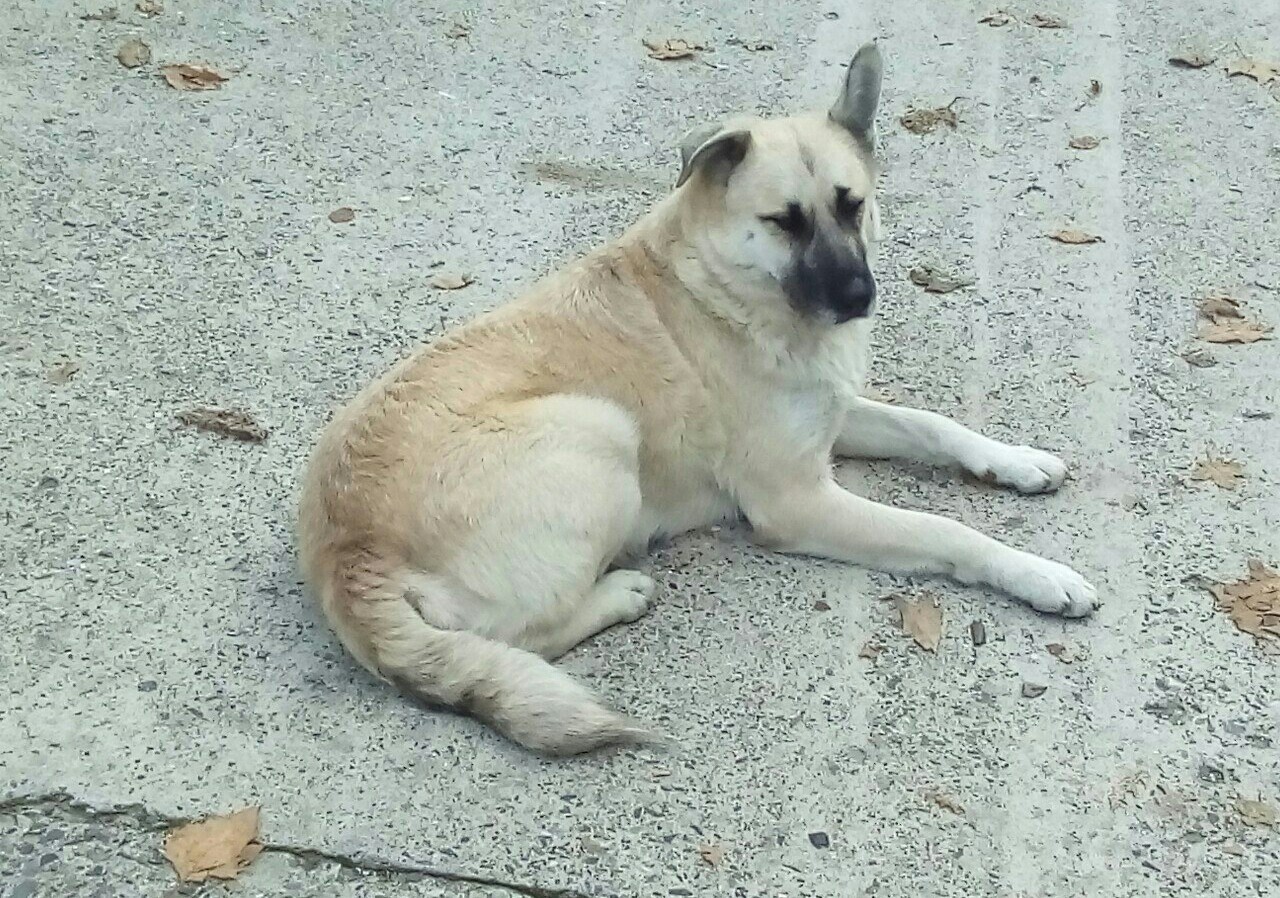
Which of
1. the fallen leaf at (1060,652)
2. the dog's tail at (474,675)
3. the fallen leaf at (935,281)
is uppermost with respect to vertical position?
the fallen leaf at (935,281)

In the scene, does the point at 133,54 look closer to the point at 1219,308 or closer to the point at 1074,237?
the point at 1074,237

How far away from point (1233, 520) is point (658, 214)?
1.79m

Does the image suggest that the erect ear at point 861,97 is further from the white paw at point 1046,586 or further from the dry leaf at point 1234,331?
the dry leaf at point 1234,331

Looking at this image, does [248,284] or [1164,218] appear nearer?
[248,284]

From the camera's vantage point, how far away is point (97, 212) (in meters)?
5.08

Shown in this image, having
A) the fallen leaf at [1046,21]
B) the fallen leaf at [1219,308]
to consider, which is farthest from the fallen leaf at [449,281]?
the fallen leaf at [1046,21]

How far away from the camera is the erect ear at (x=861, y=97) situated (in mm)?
3656

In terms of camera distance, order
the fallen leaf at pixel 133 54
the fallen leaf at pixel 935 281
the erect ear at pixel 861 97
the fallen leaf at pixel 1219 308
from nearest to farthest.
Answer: the erect ear at pixel 861 97 < the fallen leaf at pixel 1219 308 < the fallen leaf at pixel 935 281 < the fallen leaf at pixel 133 54

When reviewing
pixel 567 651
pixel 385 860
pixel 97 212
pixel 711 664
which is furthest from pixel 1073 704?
pixel 97 212

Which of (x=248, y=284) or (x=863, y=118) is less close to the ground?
(x=863, y=118)

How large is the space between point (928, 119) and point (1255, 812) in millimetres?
3655

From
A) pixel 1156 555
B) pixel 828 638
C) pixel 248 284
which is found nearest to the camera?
pixel 828 638

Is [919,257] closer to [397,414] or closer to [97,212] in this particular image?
[397,414]

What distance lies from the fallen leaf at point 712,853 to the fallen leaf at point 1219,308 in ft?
9.07
